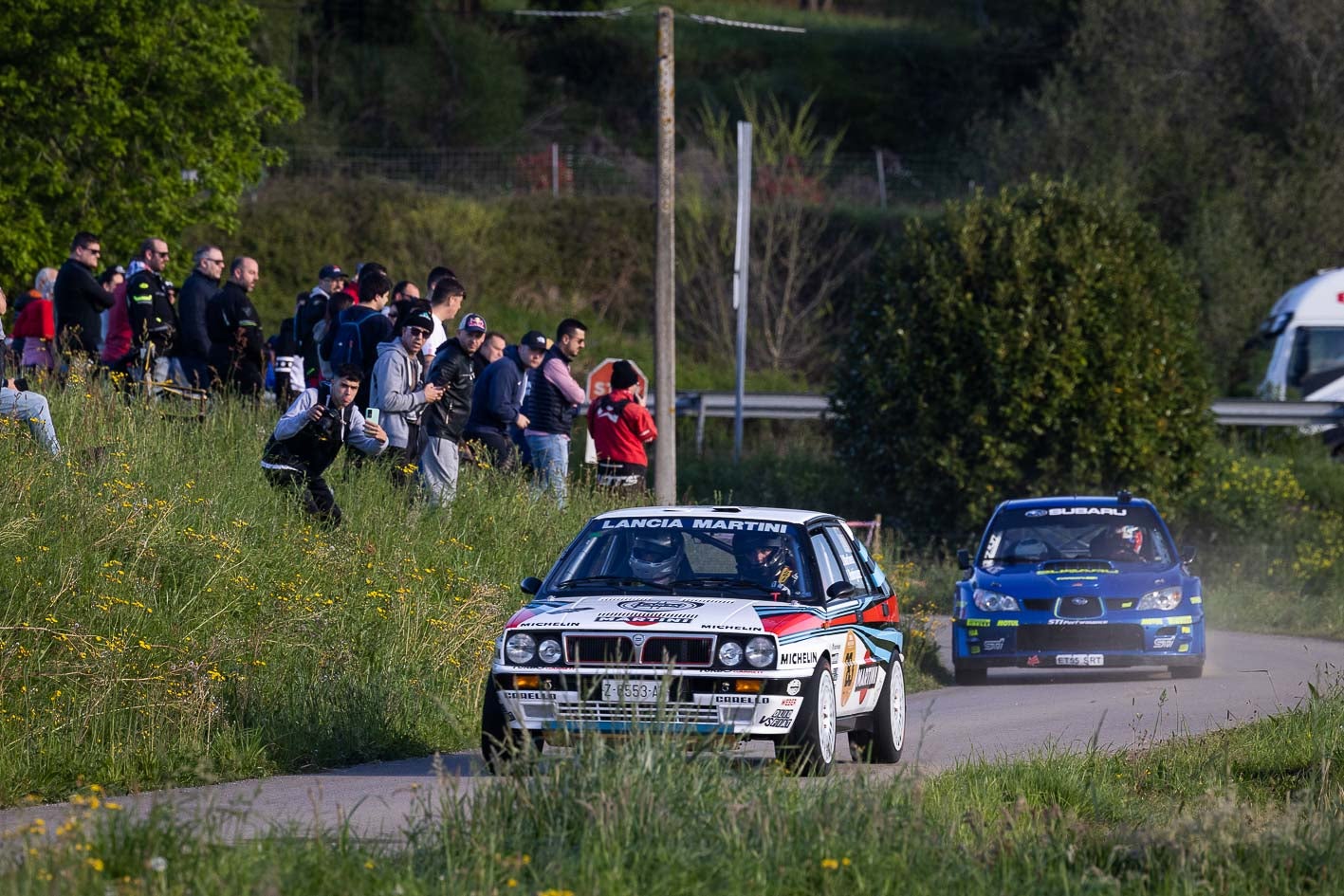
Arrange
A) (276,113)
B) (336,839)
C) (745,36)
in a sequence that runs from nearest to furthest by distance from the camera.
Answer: (336,839) → (276,113) → (745,36)

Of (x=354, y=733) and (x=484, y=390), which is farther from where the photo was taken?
(x=484, y=390)

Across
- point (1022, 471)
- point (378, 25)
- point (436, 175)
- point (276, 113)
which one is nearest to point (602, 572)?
point (1022, 471)

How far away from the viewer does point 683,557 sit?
11.2m

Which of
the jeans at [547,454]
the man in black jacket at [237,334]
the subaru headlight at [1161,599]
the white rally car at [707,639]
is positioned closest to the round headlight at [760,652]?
the white rally car at [707,639]

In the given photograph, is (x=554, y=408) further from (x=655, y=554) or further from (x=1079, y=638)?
(x=655, y=554)

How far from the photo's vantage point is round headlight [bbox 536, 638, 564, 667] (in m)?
10.0

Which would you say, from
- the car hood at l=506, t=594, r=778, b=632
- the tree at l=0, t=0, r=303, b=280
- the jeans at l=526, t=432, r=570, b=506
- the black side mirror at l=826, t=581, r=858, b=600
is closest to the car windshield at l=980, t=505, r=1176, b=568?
the jeans at l=526, t=432, r=570, b=506

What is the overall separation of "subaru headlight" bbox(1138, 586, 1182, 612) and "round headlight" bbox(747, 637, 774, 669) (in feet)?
25.3

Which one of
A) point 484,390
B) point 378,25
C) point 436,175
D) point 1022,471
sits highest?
point 378,25

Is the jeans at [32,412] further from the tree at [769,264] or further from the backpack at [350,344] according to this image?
the tree at [769,264]

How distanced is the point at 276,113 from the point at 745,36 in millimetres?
43622

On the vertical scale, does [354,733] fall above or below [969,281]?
below

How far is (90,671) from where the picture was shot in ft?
35.8

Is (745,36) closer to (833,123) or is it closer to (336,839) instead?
(833,123)
